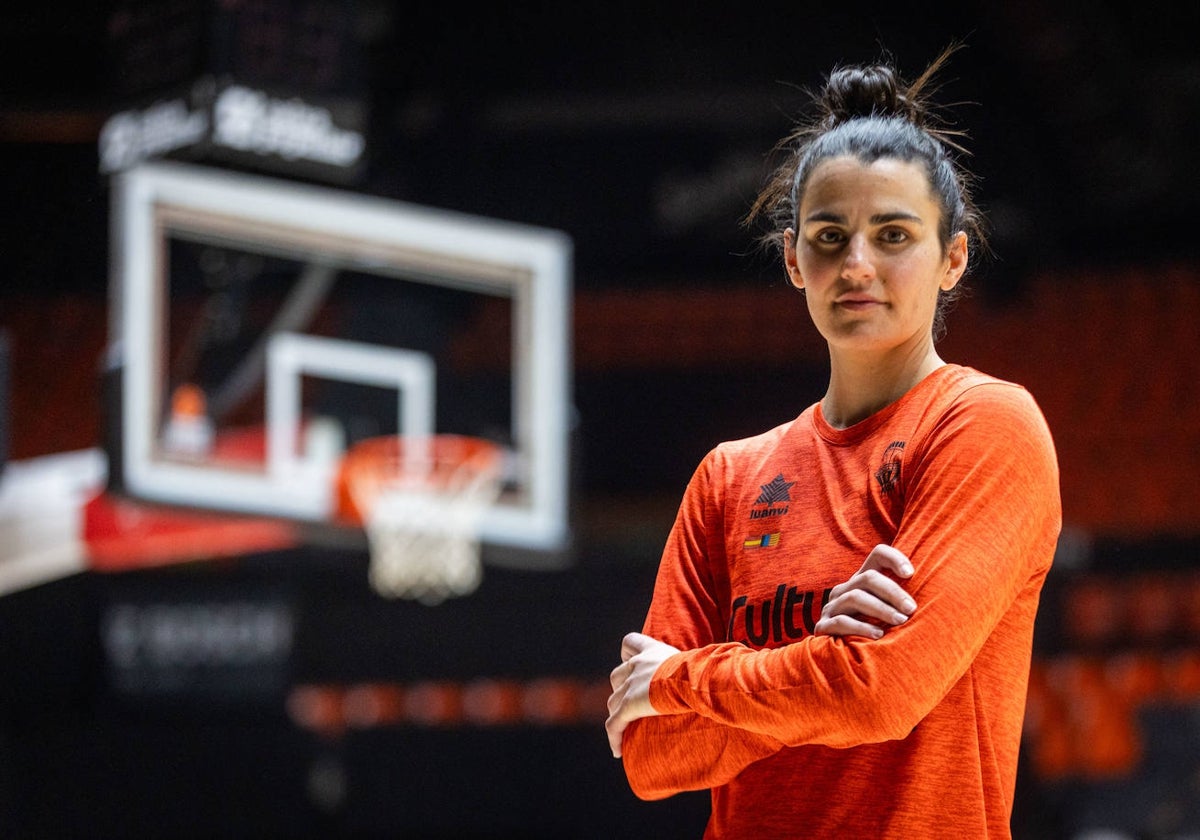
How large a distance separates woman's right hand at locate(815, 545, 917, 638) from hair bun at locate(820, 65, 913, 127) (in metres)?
0.53

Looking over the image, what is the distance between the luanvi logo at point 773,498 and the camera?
1.58 m

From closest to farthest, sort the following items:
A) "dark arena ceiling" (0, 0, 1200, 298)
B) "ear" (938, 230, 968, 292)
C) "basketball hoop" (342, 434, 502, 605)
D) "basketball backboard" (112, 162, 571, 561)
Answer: "ear" (938, 230, 968, 292) < "basketball backboard" (112, 162, 571, 561) < "basketball hoop" (342, 434, 502, 605) < "dark arena ceiling" (0, 0, 1200, 298)

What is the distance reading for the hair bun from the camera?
160 centimetres

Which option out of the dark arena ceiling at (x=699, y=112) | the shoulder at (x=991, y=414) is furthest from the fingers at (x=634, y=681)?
the dark arena ceiling at (x=699, y=112)

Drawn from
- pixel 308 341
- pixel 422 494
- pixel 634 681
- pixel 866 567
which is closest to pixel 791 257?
pixel 866 567

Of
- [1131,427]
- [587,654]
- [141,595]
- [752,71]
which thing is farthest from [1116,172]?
[141,595]

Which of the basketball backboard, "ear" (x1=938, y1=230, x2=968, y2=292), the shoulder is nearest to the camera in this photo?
the shoulder

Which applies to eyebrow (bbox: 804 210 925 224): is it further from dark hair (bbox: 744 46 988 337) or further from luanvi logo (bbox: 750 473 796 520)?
luanvi logo (bbox: 750 473 796 520)

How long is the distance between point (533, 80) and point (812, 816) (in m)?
8.46

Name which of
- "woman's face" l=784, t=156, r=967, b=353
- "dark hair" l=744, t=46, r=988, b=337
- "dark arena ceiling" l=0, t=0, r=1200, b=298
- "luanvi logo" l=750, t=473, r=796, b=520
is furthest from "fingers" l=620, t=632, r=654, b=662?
"dark arena ceiling" l=0, t=0, r=1200, b=298

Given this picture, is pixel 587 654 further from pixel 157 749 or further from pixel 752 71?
pixel 752 71

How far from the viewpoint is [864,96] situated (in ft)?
5.31

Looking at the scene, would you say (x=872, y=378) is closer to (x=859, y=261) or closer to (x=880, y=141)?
(x=859, y=261)

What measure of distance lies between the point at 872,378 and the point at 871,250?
Answer: 6.6 inches
